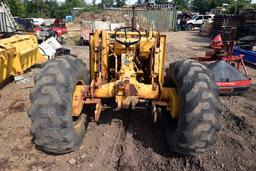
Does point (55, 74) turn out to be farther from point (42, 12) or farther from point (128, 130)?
point (42, 12)

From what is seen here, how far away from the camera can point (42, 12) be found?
47406 millimetres

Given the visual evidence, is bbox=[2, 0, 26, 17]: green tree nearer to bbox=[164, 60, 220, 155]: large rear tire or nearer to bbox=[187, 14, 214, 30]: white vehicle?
bbox=[187, 14, 214, 30]: white vehicle

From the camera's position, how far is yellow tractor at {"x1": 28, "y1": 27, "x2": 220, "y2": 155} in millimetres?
3562

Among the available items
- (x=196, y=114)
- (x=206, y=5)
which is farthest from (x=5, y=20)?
(x=206, y=5)

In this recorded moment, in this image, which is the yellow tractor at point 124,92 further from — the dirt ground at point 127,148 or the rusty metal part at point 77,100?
the dirt ground at point 127,148

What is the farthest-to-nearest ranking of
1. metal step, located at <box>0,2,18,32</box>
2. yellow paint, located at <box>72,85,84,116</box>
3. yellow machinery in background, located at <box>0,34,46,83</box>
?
metal step, located at <box>0,2,18,32</box>, yellow machinery in background, located at <box>0,34,46,83</box>, yellow paint, located at <box>72,85,84,116</box>

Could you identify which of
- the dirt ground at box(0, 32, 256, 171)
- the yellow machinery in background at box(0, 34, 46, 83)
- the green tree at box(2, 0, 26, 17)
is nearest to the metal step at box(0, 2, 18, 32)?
the yellow machinery in background at box(0, 34, 46, 83)

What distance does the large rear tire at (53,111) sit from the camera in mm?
3574

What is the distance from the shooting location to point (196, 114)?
3.50 metres

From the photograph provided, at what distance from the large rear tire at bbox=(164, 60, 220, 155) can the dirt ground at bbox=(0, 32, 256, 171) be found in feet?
1.17

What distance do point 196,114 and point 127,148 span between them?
125 centimetres

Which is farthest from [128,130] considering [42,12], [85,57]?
[42,12]

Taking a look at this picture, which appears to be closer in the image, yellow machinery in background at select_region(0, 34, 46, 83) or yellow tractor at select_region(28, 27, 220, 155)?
yellow tractor at select_region(28, 27, 220, 155)

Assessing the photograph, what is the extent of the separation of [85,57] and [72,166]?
952 cm
